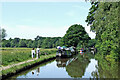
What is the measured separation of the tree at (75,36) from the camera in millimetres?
64688

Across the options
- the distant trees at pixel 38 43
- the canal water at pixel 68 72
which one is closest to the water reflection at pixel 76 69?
the canal water at pixel 68 72

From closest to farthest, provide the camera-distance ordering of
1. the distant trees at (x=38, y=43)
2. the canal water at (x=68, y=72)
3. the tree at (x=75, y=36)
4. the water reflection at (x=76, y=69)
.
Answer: the canal water at (x=68, y=72)
the water reflection at (x=76, y=69)
the tree at (x=75, y=36)
the distant trees at (x=38, y=43)

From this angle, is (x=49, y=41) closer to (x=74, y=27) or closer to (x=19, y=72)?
(x=74, y=27)

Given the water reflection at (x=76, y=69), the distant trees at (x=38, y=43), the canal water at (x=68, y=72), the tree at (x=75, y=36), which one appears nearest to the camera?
the canal water at (x=68, y=72)

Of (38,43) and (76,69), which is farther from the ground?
(38,43)

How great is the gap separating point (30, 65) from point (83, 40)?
168 feet

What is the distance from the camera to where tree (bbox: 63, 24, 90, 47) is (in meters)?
64.7

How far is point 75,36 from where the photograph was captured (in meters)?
65.4

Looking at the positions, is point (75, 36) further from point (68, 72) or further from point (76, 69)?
point (68, 72)

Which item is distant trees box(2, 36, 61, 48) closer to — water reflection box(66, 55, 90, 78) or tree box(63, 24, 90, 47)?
tree box(63, 24, 90, 47)

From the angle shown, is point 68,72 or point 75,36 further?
point 75,36

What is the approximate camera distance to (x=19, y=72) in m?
13.2

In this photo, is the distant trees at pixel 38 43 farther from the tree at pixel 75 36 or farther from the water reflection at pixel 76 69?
the water reflection at pixel 76 69

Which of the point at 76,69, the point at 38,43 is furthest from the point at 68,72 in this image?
the point at 38,43
